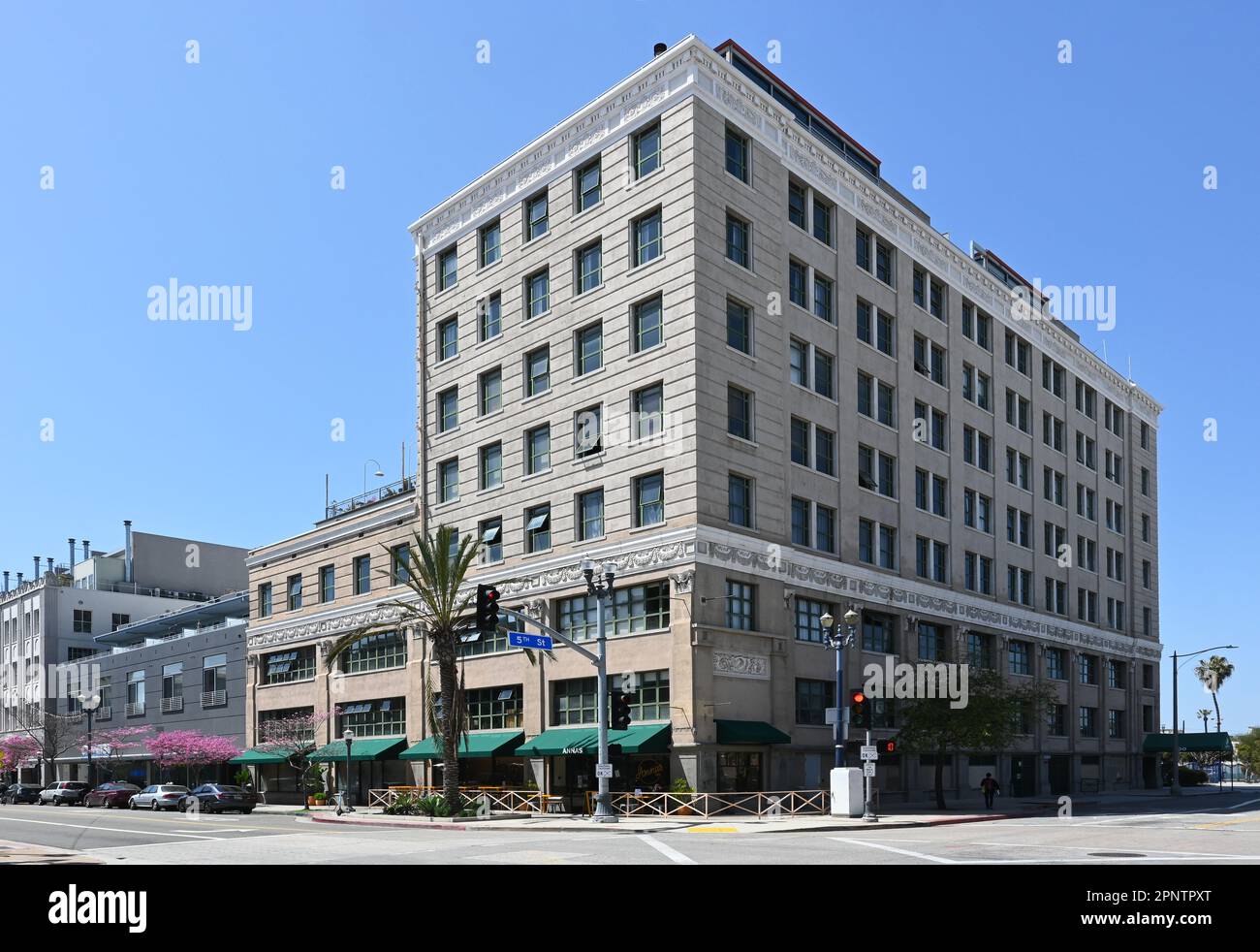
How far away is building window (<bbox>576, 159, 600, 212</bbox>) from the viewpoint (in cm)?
5000

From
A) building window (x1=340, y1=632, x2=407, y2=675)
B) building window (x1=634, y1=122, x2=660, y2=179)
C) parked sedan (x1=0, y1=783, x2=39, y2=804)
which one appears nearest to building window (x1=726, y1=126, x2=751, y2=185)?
building window (x1=634, y1=122, x2=660, y2=179)

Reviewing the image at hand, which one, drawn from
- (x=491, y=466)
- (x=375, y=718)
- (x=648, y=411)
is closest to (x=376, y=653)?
(x=375, y=718)

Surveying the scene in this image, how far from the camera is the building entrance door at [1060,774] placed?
68125mm

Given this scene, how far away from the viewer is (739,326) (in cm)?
4712

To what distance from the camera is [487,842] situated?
27484 mm

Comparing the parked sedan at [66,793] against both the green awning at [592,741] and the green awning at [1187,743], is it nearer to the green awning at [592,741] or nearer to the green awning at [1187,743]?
the green awning at [592,741]

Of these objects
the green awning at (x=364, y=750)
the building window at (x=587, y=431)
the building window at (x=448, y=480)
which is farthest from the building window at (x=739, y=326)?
the green awning at (x=364, y=750)

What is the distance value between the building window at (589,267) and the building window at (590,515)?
8623 millimetres

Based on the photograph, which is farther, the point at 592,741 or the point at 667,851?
the point at 592,741

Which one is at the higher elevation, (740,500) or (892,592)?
(740,500)

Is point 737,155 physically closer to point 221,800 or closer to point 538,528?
point 538,528

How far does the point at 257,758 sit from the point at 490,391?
83.5 ft

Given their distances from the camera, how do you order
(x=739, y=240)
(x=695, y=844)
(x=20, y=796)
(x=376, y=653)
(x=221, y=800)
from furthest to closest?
(x=20, y=796) < (x=376, y=653) < (x=221, y=800) < (x=739, y=240) < (x=695, y=844)
